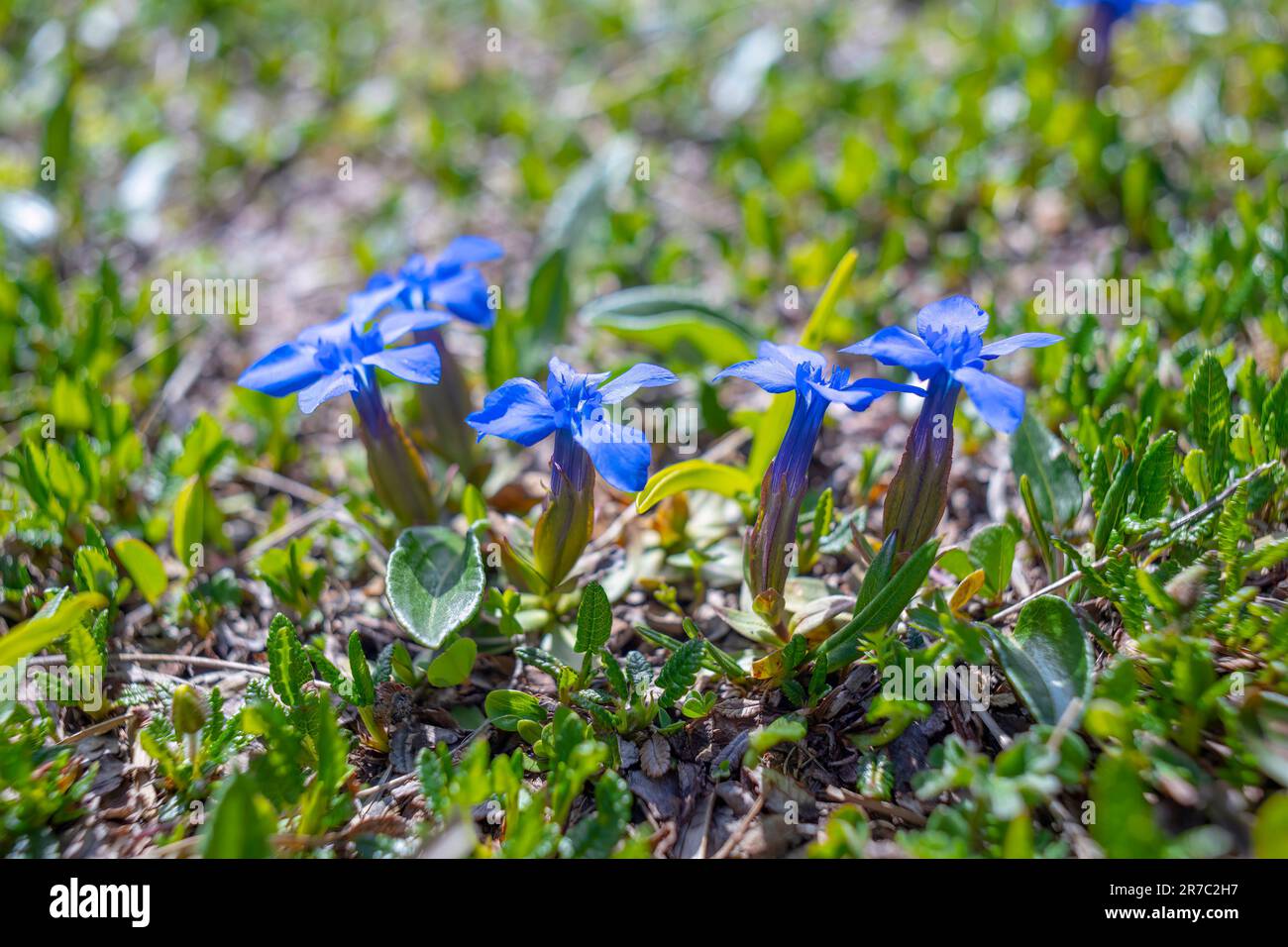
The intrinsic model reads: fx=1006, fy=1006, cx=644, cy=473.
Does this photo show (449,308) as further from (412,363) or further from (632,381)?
(632,381)

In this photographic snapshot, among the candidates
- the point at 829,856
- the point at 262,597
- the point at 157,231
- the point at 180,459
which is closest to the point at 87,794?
the point at 262,597

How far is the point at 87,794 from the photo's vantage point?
2293 mm

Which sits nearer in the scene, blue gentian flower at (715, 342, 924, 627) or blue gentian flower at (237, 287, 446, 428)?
blue gentian flower at (715, 342, 924, 627)

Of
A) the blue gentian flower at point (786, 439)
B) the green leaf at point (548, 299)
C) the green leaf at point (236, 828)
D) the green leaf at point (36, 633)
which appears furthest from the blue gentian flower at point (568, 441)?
the green leaf at point (548, 299)

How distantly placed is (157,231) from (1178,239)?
161 inches

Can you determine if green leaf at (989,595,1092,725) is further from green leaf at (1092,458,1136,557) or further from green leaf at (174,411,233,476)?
green leaf at (174,411,233,476)

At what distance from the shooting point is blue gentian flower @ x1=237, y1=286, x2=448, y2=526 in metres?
2.21

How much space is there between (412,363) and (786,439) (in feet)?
2.76

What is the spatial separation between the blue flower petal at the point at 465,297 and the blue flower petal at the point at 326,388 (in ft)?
1.19

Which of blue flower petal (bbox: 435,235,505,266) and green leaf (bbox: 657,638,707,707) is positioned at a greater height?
blue flower petal (bbox: 435,235,505,266)

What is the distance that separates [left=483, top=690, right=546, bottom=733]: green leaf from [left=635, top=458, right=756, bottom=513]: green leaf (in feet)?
1.63

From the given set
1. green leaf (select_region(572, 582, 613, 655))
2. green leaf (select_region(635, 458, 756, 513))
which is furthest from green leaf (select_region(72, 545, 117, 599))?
green leaf (select_region(635, 458, 756, 513))

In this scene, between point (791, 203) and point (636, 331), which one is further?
point (791, 203)
